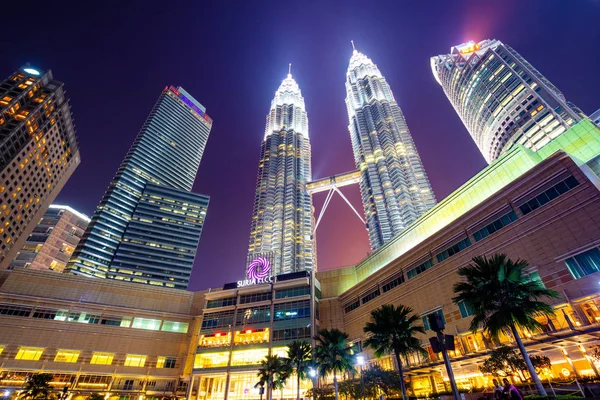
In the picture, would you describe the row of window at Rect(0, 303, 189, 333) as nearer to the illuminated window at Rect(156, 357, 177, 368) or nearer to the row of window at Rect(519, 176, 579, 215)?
the illuminated window at Rect(156, 357, 177, 368)

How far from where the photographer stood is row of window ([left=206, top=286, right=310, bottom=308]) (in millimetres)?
77312

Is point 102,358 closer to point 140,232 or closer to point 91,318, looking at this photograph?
point 91,318

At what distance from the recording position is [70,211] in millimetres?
175625

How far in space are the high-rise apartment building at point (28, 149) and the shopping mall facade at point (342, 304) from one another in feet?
107

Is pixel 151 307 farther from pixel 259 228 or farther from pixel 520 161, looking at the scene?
pixel 520 161

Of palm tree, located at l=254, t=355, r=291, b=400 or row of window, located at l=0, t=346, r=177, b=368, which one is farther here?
row of window, located at l=0, t=346, r=177, b=368

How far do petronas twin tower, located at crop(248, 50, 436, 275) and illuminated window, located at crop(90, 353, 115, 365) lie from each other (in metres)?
59.3

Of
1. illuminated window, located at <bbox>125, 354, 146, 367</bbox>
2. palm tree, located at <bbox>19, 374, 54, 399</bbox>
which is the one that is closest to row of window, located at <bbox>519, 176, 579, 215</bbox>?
palm tree, located at <bbox>19, 374, 54, 399</bbox>

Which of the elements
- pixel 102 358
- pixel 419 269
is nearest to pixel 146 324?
pixel 102 358

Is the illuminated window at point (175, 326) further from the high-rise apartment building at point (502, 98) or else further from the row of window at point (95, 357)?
the high-rise apartment building at point (502, 98)

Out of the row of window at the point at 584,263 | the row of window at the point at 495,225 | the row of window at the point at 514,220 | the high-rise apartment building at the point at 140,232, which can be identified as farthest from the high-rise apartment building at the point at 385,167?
the high-rise apartment building at the point at 140,232

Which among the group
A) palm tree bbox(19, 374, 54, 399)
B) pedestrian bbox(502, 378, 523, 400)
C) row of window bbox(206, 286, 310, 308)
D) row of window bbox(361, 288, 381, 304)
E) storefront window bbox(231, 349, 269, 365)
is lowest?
pedestrian bbox(502, 378, 523, 400)

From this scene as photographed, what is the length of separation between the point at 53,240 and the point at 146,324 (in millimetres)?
117848

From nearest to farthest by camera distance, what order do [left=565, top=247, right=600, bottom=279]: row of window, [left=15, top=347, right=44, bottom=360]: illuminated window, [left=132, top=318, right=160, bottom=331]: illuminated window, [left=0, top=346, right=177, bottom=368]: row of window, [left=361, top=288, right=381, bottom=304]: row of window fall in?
[left=565, top=247, right=600, bottom=279]: row of window < [left=361, top=288, right=381, bottom=304]: row of window < [left=15, top=347, right=44, bottom=360]: illuminated window < [left=0, top=346, right=177, bottom=368]: row of window < [left=132, top=318, right=160, bottom=331]: illuminated window
